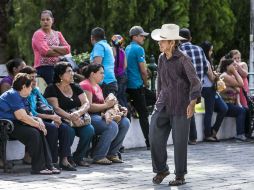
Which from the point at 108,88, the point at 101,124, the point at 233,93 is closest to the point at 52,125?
the point at 101,124

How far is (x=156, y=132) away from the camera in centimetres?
930

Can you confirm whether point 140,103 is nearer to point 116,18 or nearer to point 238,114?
point 238,114

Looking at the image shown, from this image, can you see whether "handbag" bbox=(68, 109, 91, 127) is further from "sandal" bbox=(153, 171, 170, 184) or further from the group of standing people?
"sandal" bbox=(153, 171, 170, 184)

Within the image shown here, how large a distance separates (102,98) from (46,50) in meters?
1.14

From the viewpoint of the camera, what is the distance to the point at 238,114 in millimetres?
14766

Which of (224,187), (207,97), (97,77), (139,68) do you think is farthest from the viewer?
(207,97)

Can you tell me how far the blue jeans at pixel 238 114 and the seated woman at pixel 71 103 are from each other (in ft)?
14.8

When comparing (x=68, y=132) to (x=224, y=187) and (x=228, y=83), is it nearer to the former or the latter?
(x=224, y=187)

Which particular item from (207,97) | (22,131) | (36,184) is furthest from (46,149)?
(207,97)

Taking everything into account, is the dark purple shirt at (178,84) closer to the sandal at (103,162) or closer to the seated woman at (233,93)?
the sandal at (103,162)

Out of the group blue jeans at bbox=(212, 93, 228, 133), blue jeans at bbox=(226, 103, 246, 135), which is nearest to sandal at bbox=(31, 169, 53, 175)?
blue jeans at bbox=(212, 93, 228, 133)

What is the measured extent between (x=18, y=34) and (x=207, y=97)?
13.3m

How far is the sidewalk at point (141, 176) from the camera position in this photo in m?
9.15

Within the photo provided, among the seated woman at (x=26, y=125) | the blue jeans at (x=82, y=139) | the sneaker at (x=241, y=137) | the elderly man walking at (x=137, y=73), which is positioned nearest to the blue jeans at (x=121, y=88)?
the elderly man walking at (x=137, y=73)
